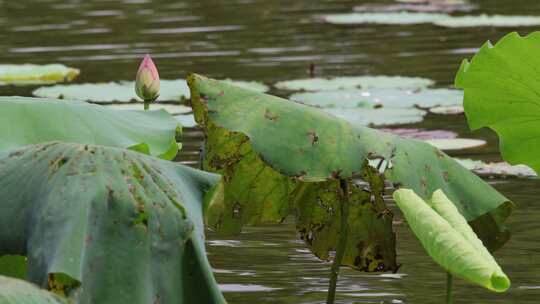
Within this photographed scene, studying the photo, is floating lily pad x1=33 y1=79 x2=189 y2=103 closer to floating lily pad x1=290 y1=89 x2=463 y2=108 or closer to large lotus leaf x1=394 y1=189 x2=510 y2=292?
floating lily pad x1=290 y1=89 x2=463 y2=108

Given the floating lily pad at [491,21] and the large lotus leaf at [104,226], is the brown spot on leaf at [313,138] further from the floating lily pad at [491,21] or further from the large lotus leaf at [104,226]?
the floating lily pad at [491,21]

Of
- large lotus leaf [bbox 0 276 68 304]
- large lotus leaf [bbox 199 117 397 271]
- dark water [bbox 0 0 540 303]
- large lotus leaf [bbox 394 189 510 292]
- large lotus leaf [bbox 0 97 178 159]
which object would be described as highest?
large lotus leaf [bbox 0 97 178 159]

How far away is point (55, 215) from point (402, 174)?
0.60 meters

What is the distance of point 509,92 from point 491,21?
6187 mm

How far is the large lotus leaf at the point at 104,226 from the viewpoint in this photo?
183 cm

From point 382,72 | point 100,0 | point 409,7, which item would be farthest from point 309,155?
point 100,0

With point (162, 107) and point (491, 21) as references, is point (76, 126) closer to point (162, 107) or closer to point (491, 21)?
point (162, 107)

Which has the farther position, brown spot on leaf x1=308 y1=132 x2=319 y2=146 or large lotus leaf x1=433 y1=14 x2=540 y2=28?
large lotus leaf x1=433 y1=14 x2=540 y2=28

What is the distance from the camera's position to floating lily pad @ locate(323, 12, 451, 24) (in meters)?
8.97

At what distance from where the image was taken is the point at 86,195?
6.14 ft

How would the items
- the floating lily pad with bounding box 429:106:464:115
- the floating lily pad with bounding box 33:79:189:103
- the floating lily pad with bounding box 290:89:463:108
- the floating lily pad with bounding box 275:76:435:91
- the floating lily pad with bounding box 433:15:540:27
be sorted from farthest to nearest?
1. the floating lily pad with bounding box 433:15:540:27
2. the floating lily pad with bounding box 275:76:435:91
3. the floating lily pad with bounding box 33:79:189:103
4. the floating lily pad with bounding box 290:89:463:108
5. the floating lily pad with bounding box 429:106:464:115

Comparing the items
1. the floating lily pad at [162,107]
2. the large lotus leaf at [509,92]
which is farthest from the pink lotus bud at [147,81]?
the floating lily pad at [162,107]

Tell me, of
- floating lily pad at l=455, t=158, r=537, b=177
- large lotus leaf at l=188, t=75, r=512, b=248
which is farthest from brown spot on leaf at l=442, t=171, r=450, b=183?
floating lily pad at l=455, t=158, r=537, b=177

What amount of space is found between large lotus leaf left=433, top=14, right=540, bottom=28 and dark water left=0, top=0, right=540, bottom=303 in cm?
5
